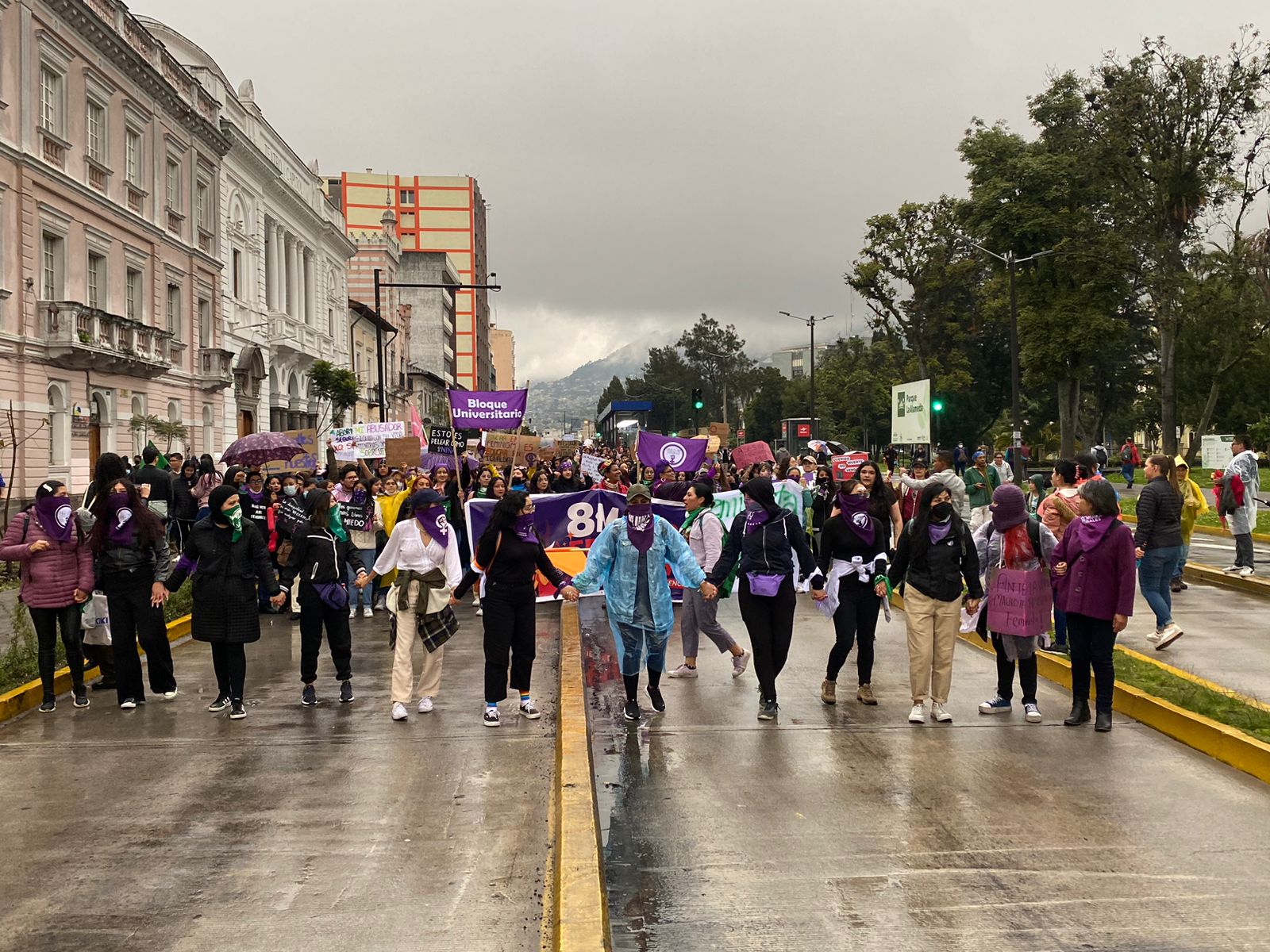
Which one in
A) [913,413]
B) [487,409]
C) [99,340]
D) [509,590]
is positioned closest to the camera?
[509,590]

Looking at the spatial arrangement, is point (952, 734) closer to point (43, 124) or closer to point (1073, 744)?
point (1073, 744)

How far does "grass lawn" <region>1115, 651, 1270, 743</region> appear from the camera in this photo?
7.48m

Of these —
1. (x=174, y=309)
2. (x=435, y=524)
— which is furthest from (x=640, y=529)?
(x=174, y=309)

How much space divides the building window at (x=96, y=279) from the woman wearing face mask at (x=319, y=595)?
69.5ft

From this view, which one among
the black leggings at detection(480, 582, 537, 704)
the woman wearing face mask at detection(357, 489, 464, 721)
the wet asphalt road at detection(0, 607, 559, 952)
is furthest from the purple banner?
the black leggings at detection(480, 582, 537, 704)

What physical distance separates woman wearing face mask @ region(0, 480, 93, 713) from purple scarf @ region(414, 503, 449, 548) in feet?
8.32

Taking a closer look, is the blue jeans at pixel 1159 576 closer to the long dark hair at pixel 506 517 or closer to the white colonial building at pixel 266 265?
the long dark hair at pixel 506 517

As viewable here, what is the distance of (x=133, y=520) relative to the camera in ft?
28.7

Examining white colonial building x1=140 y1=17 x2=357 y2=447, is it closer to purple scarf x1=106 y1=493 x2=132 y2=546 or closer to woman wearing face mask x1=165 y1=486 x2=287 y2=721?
purple scarf x1=106 y1=493 x2=132 y2=546

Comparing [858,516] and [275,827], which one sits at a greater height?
[858,516]

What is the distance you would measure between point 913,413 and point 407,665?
1872cm

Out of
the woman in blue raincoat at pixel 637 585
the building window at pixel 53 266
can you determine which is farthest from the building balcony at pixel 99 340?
the woman in blue raincoat at pixel 637 585

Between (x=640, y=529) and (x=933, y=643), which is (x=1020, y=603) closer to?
(x=933, y=643)

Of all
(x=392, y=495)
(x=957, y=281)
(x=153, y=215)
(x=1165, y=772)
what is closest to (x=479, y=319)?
(x=957, y=281)
